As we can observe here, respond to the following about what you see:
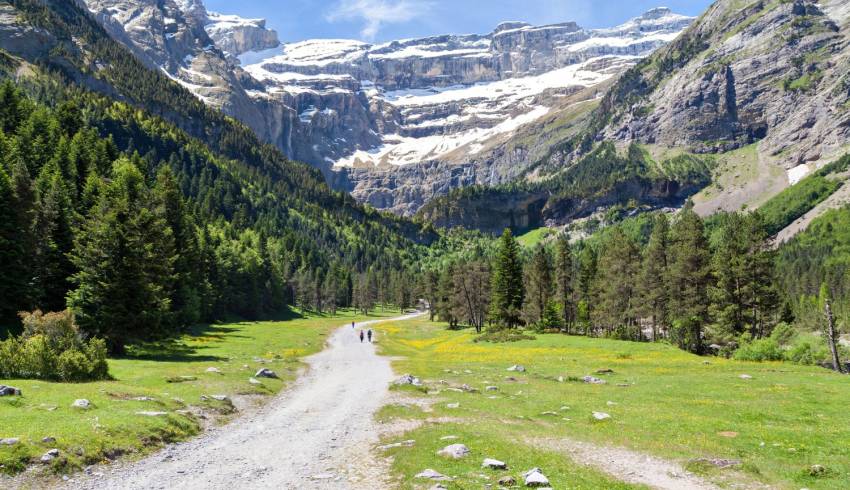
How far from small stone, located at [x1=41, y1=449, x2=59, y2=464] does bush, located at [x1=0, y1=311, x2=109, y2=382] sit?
1301cm

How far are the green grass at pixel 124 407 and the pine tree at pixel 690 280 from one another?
46.4m

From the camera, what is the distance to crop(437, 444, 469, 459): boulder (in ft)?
54.1

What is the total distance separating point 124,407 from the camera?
19.9 m

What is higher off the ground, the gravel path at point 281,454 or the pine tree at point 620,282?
the pine tree at point 620,282

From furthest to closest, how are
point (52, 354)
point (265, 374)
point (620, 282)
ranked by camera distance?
point (620, 282) < point (265, 374) < point (52, 354)

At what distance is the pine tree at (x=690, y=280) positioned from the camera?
59219 mm

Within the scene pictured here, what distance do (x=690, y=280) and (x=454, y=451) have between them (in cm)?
5342

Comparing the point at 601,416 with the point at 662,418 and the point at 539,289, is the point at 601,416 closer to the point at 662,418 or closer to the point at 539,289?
the point at 662,418

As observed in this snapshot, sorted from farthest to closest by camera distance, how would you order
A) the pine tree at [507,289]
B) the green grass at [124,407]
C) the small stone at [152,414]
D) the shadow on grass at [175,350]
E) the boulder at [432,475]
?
the pine tree at [507,289], the shadow on grass at [175,350], the small stone at [152,414], the green grass at [124,407], the boulder at [432,475]

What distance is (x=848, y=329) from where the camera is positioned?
12850 cm

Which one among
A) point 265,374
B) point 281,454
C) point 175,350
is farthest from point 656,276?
point 281,454

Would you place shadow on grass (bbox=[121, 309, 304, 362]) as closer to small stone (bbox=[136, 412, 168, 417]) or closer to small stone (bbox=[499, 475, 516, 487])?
small stone (bbox=[136, 412, 168, 417])

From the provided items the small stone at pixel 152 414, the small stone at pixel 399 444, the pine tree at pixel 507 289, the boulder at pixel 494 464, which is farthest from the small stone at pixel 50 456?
the pine tree at pixel 507 289

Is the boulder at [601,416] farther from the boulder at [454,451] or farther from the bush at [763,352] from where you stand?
the bush at [763,352]
